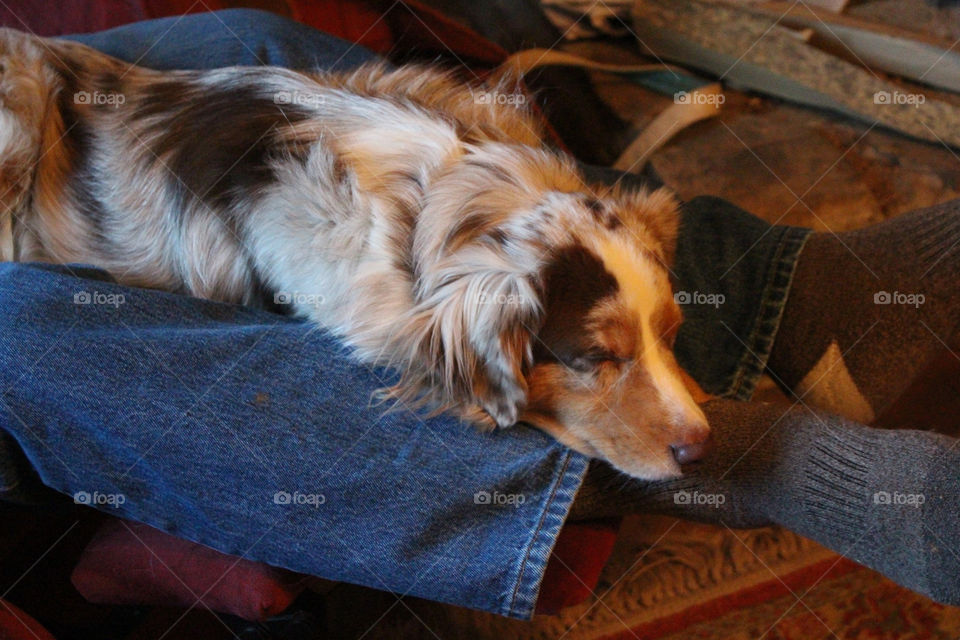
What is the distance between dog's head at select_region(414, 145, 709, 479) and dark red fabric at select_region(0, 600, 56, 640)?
0.75 meters

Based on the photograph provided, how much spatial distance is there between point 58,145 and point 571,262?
112 centimetres

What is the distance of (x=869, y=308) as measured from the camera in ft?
4.78

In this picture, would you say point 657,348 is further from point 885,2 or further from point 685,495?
point 885,2

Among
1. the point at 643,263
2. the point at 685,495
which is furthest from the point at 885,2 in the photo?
the point at 685,495

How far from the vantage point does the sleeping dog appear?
1.20 metres

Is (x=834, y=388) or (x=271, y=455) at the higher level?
(x=271, y=455)

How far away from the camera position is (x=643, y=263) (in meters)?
1.24

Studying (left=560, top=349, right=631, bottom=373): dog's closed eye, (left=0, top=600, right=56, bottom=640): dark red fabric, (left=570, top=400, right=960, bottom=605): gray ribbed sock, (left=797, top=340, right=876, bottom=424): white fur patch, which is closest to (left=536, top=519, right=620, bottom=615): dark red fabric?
(left=570, top=400, right=960, bottom=605): gray ribbed sock

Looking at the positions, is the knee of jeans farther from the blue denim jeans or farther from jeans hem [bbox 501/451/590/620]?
jeans hem [bbox 501/451/590/620]

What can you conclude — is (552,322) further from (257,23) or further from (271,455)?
(257,23)

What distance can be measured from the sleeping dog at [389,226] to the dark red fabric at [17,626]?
63 cm

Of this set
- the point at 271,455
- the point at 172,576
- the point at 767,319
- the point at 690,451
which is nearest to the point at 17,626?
the point at 172,576

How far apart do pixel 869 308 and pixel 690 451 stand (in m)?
0.55

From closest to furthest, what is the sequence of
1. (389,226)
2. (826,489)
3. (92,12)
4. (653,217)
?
(826,489)
(389,226)
(653,217)
(92,12)
